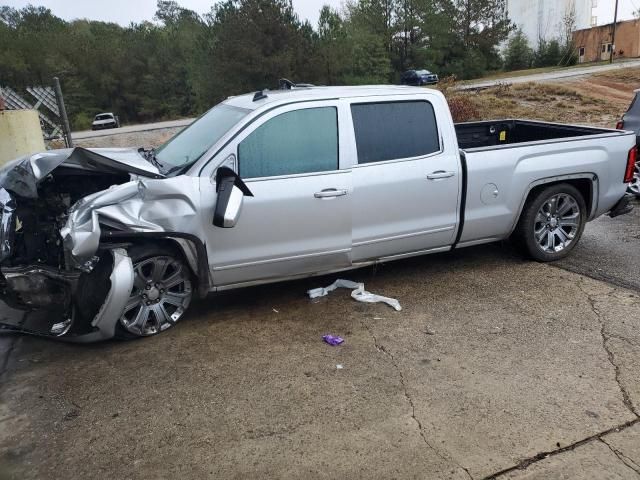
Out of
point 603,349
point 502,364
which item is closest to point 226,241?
point 502,364

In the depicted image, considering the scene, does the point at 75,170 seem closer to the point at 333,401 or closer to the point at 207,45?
the point at 333,401

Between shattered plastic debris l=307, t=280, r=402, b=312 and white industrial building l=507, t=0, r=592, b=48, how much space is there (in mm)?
72497

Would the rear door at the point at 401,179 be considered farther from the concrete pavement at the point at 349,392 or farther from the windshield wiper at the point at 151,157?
the windshield wiper at the point at 151,157

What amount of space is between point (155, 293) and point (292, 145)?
1.56 metres

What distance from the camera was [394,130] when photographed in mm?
4605

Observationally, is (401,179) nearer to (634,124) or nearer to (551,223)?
(551,223)

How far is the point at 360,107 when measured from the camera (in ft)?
14.8

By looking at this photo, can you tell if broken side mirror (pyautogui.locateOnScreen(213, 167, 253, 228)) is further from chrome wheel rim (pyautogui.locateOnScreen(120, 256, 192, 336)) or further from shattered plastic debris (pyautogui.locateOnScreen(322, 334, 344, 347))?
shattered plastic debris (pyautogui.locateOnScreen(322, 334, 344, 347))

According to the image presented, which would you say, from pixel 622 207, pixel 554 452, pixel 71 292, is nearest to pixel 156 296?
pixel 71 292

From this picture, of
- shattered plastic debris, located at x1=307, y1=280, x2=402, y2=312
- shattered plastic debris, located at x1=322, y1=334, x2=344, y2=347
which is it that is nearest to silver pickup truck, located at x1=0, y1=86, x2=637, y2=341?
shattered plastic debris, located at x1=307, y1=280, x2=402, y2=312

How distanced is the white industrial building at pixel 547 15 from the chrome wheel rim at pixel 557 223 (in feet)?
233

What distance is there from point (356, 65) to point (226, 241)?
4329 centimetres

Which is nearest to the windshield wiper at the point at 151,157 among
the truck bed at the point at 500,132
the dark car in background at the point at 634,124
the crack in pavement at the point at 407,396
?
the crack in pavement at the point at 407,396

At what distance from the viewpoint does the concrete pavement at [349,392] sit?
9.20 ft
